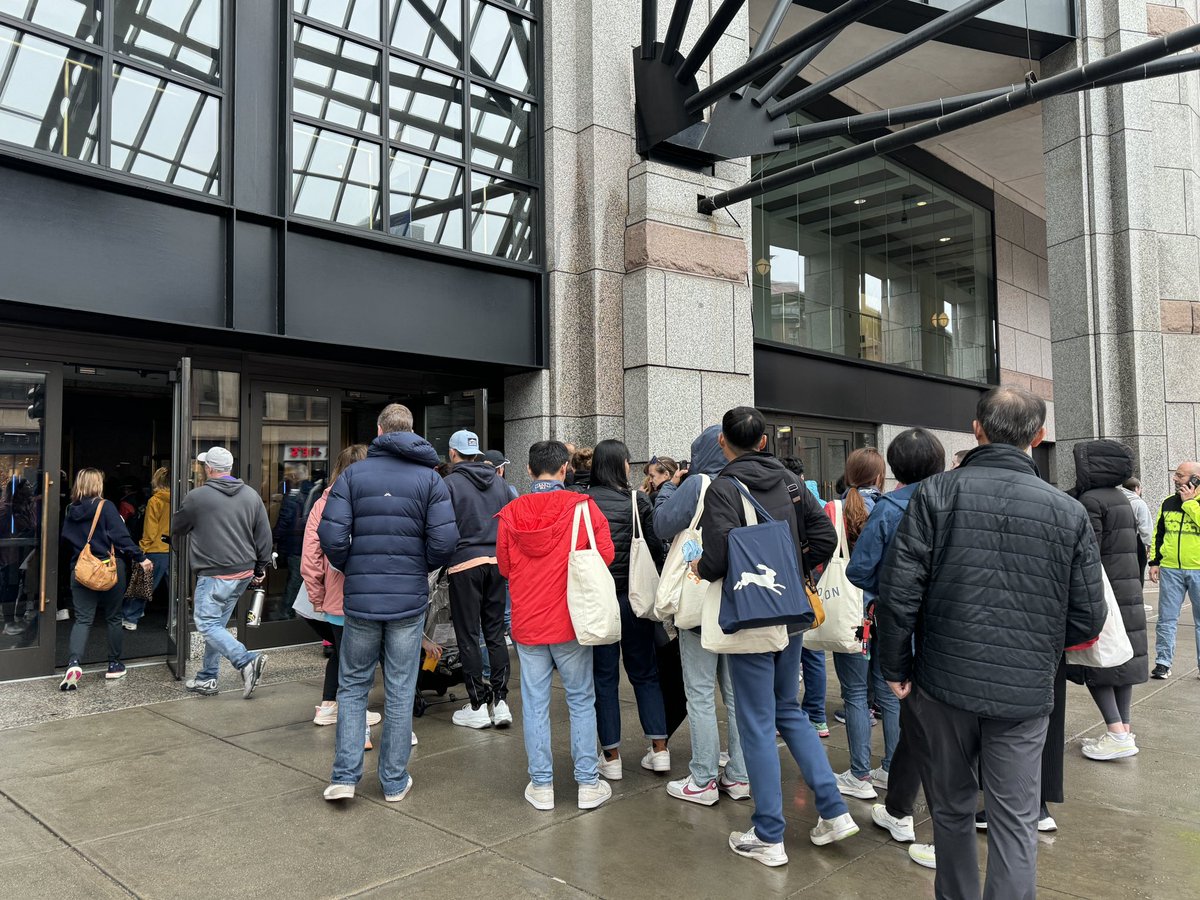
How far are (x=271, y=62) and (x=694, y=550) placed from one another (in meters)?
6.47

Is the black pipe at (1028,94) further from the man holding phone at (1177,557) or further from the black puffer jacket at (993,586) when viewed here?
the black puffer jacket at (993,586)

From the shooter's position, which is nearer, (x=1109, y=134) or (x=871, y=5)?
(x=871, y=5)

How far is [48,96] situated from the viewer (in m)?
6.67

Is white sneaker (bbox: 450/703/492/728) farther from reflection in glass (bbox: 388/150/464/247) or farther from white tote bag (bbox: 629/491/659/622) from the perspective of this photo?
reflection in glass (bbox: 388/150/464/247)

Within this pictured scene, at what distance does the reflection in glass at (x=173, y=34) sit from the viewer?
280 inches

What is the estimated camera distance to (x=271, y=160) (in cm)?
777

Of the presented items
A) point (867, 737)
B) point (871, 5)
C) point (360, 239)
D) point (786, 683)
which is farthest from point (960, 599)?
point (360, 239)

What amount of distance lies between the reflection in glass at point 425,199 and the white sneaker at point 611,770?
5.71 m

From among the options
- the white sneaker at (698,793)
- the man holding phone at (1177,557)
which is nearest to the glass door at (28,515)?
the white sneaker at (698,793)

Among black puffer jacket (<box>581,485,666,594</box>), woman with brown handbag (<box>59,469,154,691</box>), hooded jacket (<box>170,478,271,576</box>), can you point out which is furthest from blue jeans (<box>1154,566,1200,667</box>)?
woman with brown handbag (<box>59,469,154,691</box>)

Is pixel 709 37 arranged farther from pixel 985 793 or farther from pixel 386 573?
pixel 985 793

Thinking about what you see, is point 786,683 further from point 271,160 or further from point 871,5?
point 271,160

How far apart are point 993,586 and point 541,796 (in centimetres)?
267

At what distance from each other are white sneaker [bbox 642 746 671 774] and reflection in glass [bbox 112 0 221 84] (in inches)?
267
